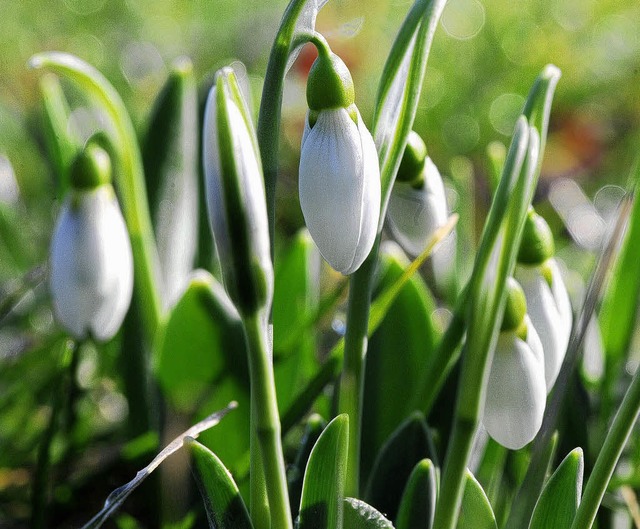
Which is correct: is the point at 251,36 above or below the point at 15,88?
above

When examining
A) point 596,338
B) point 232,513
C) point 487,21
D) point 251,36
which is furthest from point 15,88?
point 232,513

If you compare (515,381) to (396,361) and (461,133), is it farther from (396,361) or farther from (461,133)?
(461,133)

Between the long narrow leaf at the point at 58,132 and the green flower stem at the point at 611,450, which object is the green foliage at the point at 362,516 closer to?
the green flower stem at the point at 611,450

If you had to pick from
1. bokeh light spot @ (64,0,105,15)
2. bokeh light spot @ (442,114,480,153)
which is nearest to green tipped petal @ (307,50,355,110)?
bokeh light spot @ (442,114,480,153)

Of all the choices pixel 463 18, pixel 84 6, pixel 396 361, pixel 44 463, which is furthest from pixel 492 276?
pixel 84 6

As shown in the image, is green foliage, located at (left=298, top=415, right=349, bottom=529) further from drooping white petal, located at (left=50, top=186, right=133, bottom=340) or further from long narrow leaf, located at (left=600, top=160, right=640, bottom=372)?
long narrow leaf, located at (left=600, top=160, right=640, bottom=372)

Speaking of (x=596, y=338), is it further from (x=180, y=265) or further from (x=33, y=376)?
(x=33, y=376)
